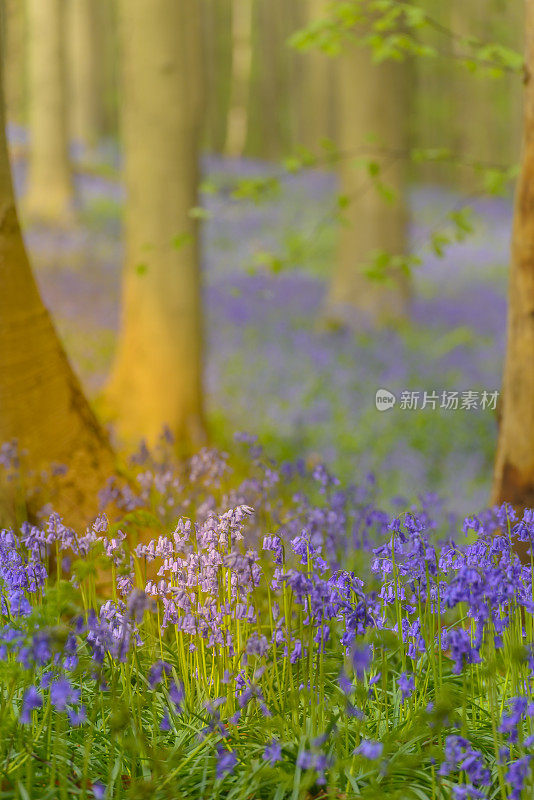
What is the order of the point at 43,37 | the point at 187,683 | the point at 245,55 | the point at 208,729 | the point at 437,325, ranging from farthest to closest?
the point at 245,55, the point at 43,37, the point at 437,325, the point at 187,683, the point at 208,729

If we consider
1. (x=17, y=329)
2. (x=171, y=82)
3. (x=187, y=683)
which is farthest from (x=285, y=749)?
(x=171, y=82)

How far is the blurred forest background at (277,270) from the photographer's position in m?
6.73

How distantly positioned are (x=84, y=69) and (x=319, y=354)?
604 inches

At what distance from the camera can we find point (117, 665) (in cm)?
282

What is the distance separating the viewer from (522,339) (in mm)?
4195

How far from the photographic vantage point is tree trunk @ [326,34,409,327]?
10.8 metres

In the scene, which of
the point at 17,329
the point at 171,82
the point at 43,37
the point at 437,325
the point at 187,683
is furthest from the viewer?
the point at 43,37

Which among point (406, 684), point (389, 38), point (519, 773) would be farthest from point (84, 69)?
point (519, 773)

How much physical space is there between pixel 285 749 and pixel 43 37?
588 inches

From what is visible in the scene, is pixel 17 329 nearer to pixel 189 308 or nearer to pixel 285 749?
pixel 285 749

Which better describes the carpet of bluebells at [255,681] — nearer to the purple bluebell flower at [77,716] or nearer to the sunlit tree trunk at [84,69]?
the purple bluebell flower at [77,716]

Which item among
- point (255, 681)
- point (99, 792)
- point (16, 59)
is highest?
point (16, 59)

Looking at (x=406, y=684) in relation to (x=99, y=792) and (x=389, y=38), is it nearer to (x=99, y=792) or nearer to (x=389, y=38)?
(x=99, y=792)
